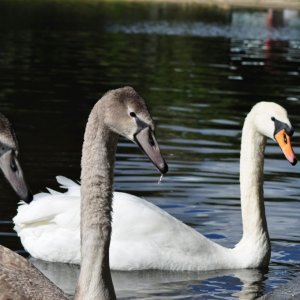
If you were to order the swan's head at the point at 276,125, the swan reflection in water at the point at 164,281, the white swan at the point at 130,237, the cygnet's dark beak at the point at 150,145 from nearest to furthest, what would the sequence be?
the cygnet's dark beak at the point at 150,145 < the swan reflection in water at the point at 164,281 < the white swan at the point at 130,237 < the swan's head at the point at 276,125

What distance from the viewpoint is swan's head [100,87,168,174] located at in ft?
18.7

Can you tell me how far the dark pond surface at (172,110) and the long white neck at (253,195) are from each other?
25 centimetres

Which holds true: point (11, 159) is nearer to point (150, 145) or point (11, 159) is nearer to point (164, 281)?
point (150, 145)

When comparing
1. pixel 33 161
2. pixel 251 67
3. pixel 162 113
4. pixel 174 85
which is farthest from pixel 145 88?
pixel 33 161

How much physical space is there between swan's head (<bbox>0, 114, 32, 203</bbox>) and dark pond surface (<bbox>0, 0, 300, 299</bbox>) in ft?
10.0

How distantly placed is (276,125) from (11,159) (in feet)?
14.1

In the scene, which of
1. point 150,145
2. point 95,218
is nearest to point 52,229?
point 95,218

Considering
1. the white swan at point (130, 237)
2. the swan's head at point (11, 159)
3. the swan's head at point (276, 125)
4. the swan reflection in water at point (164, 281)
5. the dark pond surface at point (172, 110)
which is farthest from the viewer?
the dark pond surface at point (172, 110)

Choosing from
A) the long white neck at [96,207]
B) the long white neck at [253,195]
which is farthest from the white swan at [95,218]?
the long white neck at [253,195]

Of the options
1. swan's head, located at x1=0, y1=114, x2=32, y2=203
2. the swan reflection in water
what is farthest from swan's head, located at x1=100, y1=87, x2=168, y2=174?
the swan reflection in water

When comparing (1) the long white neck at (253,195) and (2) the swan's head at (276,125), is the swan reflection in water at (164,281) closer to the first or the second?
(1) the long white neck at (253,195)

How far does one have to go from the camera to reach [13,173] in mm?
5512

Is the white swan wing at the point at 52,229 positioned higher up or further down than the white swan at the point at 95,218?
further down

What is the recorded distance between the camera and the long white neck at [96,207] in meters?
5.96
